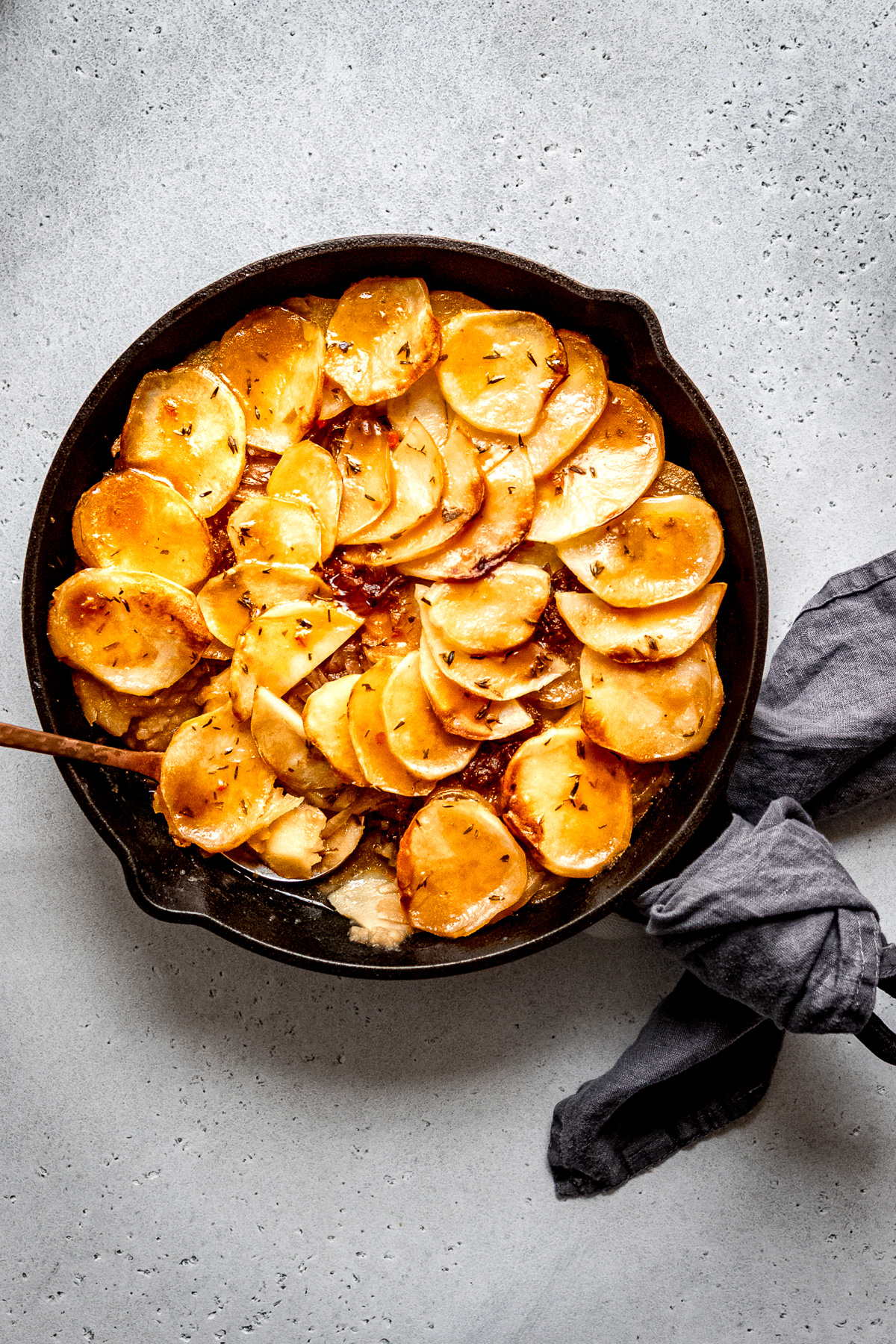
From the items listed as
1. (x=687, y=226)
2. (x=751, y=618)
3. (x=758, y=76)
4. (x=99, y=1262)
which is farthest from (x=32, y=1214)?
(x=758, y=76)

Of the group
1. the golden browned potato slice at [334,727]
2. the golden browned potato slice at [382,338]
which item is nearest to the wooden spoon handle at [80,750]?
the golden browned potato slice at [334,727]

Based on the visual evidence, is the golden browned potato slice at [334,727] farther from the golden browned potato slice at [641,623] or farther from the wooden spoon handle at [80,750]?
the golden browned potato slice at [641,623]

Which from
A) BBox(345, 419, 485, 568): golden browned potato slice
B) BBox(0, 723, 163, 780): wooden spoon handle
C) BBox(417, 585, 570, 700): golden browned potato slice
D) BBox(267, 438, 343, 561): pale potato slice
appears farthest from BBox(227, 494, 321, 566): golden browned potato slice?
BBox(0, 723, 163, 780): wooden spoon handle

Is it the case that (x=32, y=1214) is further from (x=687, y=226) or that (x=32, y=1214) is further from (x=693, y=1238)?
(x=687, y=226)

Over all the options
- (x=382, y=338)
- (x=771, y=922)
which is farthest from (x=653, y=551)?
(x=771, y=922)

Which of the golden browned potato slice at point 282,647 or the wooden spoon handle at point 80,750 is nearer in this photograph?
the wooden spoon handle at point 80,750

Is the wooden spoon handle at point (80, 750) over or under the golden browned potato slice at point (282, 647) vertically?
under

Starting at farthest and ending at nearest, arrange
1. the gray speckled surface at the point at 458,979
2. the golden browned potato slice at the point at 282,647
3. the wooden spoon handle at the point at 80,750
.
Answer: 1. the gray speckled surface at the point at 458,979
2. the golden browned potato slice at the point at 282,647
3. the wooden spoon handle at the point at 80,750
